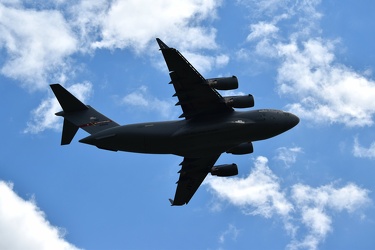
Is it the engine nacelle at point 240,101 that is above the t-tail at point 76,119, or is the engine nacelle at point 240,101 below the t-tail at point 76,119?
above

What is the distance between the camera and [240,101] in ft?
82.8

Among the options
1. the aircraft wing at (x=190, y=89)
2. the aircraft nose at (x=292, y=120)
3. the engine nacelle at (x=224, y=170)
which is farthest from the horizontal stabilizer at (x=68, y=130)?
the aircraft nose at (x=292, y=120)

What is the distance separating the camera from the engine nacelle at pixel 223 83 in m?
24.7

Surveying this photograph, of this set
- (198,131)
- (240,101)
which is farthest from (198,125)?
(240,101)

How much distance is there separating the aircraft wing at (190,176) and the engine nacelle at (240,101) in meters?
4.08

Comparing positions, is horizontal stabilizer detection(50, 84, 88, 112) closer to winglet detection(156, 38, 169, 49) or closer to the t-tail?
the t-tail

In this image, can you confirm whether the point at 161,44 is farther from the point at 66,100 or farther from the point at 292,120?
the point at 292,120

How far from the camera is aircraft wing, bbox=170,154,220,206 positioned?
2873 centimetres

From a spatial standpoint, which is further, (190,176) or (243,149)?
(190,176)

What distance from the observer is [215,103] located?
25.3 meters

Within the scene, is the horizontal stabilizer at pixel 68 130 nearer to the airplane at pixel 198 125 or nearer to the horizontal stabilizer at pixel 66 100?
the horizontal stabilizer at pixel 66 100

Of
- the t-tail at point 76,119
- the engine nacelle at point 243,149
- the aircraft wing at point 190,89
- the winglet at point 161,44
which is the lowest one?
the t-tail at point 76,119

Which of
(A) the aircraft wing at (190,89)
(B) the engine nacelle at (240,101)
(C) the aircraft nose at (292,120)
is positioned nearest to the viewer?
(A) the aircraft wing at (190,89)

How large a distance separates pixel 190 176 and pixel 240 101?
5.94 m
